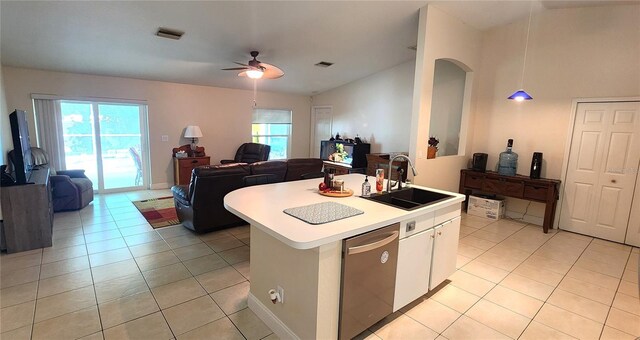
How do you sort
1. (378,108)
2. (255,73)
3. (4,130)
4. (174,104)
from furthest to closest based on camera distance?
(378,108) < (174,104) < (4,130) < (255,73)

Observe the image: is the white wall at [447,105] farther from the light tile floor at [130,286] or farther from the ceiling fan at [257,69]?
the light tile floor at [130,286]

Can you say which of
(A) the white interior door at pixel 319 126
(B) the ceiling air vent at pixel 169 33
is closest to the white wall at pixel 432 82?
(B) the ceiling air vent at pixel 169 33

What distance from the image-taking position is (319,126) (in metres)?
8.41

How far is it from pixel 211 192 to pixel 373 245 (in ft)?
8.23

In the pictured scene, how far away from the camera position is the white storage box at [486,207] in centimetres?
496

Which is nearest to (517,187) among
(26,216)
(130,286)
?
(130,286)

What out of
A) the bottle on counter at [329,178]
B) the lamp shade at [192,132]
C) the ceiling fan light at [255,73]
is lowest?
the bottle on counter at [329,178]

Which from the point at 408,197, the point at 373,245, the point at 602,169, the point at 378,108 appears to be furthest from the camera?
the point at 378,108

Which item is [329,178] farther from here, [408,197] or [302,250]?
[302,250]

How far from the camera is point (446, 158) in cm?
481

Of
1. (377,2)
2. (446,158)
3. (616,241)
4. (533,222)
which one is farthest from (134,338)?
(616,241)

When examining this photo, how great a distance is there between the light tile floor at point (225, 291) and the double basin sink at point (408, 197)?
86 centimetres

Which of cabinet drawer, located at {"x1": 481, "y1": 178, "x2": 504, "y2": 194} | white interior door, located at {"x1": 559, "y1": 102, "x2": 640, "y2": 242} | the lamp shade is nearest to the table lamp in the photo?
the lamp shade

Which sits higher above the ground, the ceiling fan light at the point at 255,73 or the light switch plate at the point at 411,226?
the ceiling fan light at the point at 255,73
